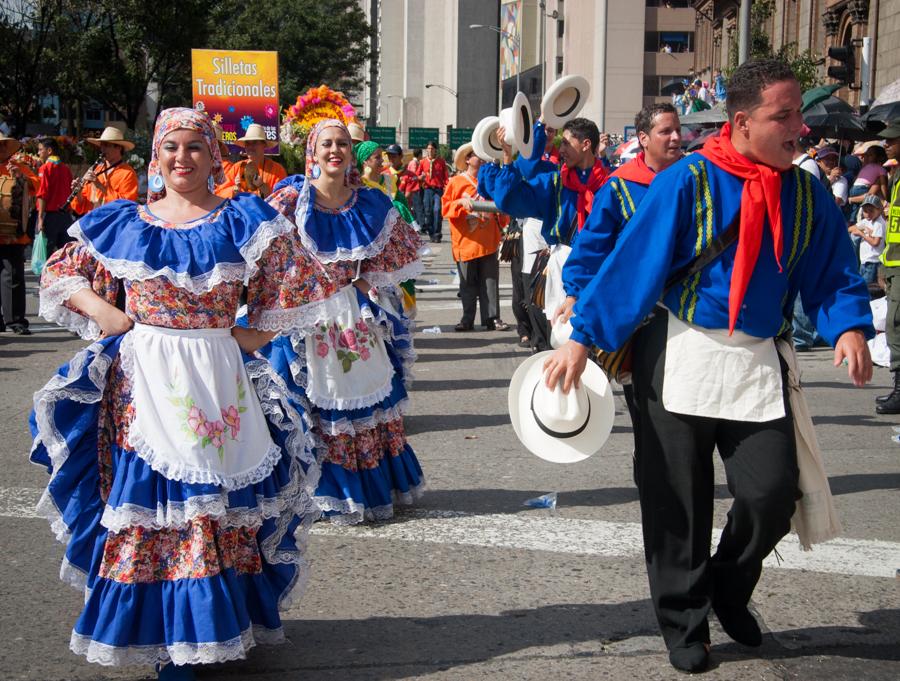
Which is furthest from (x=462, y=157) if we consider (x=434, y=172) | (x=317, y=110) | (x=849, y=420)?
(x=434, y=172)

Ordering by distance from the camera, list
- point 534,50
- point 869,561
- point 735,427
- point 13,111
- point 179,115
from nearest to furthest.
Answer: point 735,427, point 179,115, point 869,561, point 13,111, point 534,50

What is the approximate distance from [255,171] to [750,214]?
8.13m

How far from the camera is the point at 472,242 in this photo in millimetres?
13461

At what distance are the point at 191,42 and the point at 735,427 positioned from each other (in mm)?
38297

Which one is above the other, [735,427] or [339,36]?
[339,36]

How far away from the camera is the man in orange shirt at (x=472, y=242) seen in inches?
520

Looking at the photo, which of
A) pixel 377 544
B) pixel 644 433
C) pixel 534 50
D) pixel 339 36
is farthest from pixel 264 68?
pixel 534 50

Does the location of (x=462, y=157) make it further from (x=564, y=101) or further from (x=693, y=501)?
(x=693, y=501)

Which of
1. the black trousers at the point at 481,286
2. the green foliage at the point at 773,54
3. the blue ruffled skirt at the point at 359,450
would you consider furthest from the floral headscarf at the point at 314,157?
the green foliage at the point at 773,54

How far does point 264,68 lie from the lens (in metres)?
22.4

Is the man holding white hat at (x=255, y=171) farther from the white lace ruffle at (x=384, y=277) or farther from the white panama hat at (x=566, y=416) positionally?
the white panama hat at (x=566, y=416)

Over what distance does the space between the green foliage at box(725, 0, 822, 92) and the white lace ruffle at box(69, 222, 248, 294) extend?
20587 mm

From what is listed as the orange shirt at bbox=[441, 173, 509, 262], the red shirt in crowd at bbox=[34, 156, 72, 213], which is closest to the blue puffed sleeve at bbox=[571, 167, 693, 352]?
the orange shirt at bbox=[441, 173, 509, 262]

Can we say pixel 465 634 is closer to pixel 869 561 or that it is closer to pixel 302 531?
pixel 302 531
